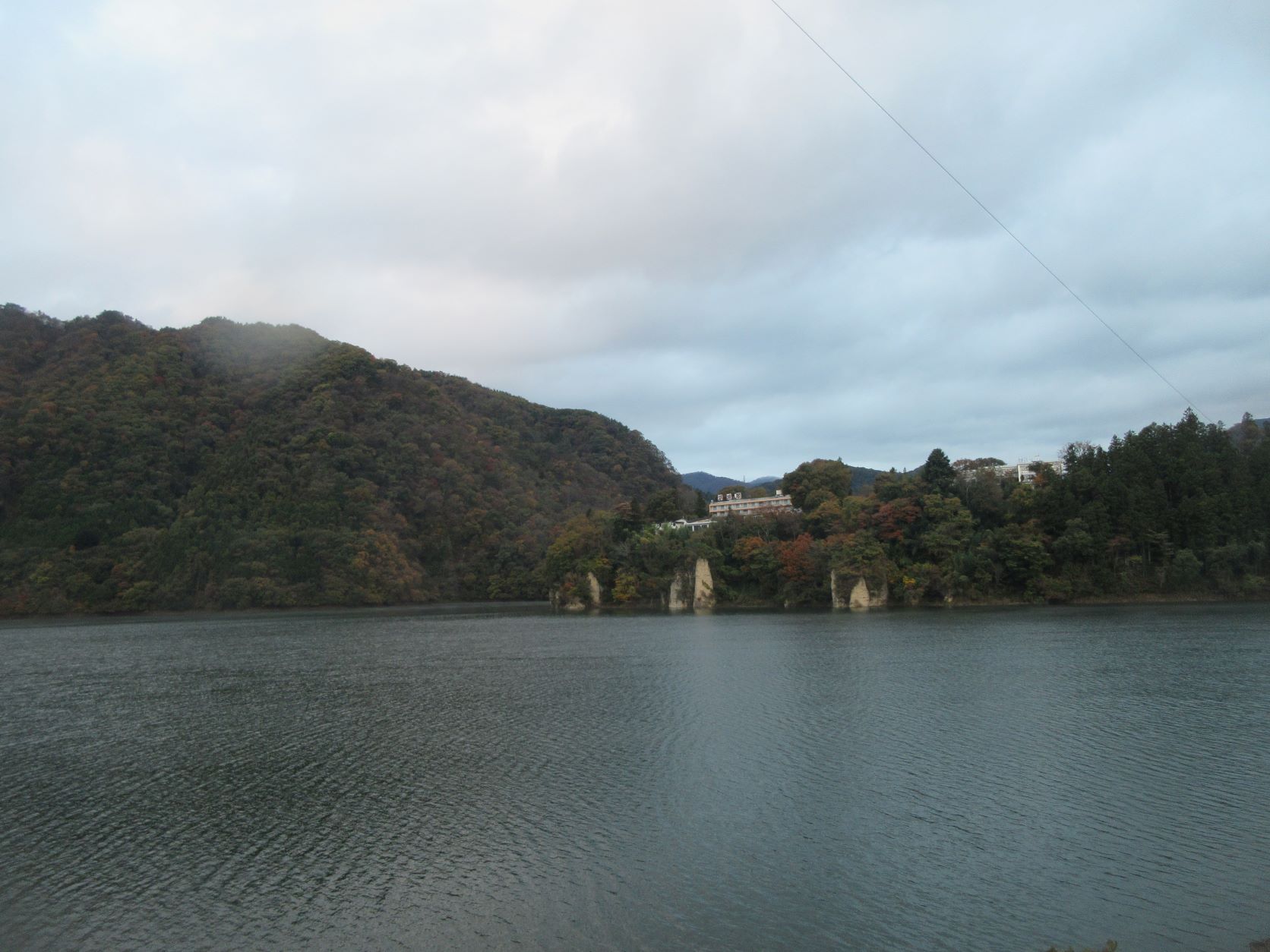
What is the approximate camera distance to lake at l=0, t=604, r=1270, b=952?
10461mm

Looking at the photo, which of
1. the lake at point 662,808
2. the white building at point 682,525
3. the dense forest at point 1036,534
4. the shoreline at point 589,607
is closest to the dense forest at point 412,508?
the dense forest at point 1036,534

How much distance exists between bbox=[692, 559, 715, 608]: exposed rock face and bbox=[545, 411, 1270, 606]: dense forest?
782 millimetres

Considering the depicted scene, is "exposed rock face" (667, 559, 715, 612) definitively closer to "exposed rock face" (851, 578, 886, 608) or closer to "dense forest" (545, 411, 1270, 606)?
"dense forest" (545, 411, 1270, 606)

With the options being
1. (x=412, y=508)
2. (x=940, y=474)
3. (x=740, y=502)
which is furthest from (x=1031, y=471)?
(x=412, y=508)

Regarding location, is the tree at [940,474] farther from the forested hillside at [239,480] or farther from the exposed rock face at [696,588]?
the forested hillside at [239,480]

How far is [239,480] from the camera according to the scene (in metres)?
97.2

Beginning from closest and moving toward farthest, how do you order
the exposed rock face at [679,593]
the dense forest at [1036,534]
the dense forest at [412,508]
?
the dense forest at [1036,534] → the dense forest at [412,508] → the exposed rock face at [679,593]

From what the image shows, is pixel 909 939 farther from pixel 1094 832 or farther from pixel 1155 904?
pixel 1094 832

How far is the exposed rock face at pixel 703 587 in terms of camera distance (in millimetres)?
80938

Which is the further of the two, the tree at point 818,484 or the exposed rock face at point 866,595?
the tree at point 818,484

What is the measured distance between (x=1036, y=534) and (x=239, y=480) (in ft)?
295

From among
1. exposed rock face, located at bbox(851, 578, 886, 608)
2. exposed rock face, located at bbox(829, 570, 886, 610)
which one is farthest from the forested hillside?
exposed rock face, located at bbox(851, 578, 886, 608)

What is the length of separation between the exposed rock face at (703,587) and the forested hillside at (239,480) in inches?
637

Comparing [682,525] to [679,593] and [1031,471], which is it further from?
[1031,471]
